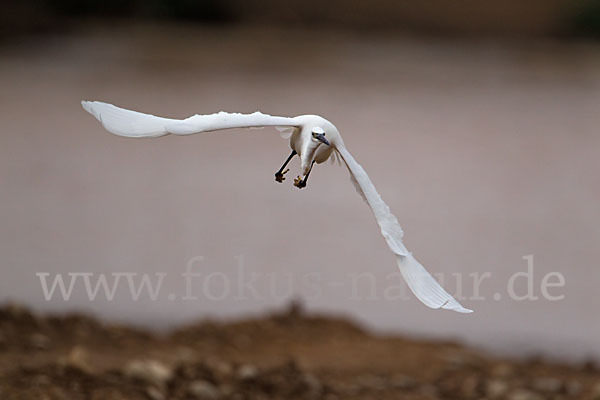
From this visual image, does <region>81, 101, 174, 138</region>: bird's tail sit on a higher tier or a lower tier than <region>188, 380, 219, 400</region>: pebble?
higher

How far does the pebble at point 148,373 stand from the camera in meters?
1.28

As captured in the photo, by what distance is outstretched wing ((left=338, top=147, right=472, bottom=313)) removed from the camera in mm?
559

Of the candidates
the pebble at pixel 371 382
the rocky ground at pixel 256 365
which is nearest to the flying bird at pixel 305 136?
the rocky ground at pixel 256 365

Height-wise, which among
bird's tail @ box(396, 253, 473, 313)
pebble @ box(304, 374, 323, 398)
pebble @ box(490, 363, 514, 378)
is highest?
bird's tail @ box(396, 253, 473, 313)

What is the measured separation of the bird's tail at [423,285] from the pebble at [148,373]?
0.78 meters

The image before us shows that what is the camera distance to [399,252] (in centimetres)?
59

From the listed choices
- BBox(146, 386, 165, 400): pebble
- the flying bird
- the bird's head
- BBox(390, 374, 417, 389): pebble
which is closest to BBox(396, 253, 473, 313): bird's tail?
the flying bird

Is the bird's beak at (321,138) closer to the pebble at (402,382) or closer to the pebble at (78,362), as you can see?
the pebble at (78,362)

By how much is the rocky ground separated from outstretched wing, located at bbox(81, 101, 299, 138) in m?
0.73

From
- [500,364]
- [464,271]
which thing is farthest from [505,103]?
[500,364]

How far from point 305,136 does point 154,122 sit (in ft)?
0.37

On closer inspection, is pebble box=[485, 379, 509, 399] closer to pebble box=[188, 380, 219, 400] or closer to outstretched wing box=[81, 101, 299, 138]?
pebble box=[188, 380, 219, 400]

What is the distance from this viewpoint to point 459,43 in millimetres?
3943

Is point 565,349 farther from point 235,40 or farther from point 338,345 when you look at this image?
point 235,40
